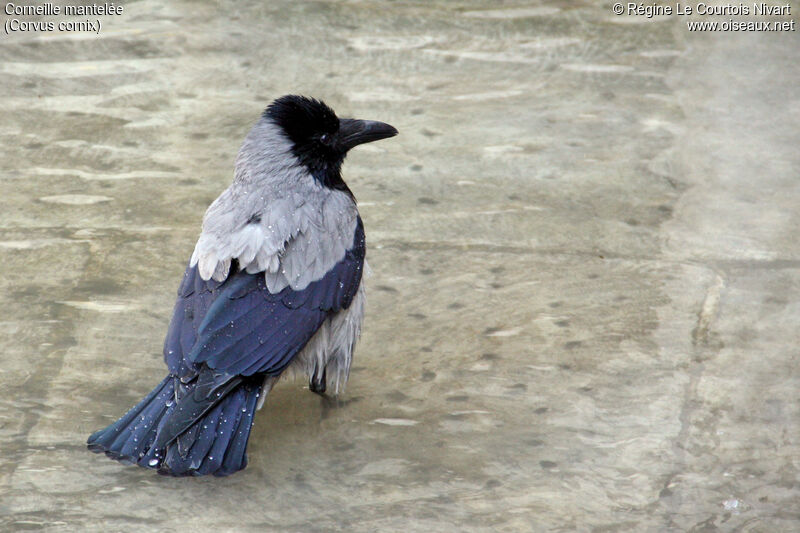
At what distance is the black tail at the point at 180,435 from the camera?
3.56m

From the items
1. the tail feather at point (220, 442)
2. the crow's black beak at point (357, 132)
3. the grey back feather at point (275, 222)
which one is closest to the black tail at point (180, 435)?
the tail feather at point (220, 442)

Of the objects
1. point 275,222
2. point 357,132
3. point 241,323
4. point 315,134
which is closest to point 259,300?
point 241,323

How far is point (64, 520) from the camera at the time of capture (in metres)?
3.48

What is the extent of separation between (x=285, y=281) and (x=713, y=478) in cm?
167

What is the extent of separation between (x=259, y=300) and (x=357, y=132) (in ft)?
3.19

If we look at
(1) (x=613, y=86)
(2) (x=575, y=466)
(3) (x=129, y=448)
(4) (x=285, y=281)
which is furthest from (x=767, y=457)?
(1) (x=613, y=86)

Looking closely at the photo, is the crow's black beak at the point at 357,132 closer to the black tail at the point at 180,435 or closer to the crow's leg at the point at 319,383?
the crow's leg at the point at 319,383

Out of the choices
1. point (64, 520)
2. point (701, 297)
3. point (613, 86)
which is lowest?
point (64, 520)

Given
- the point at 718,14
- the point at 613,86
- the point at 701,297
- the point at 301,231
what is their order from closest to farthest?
the point at 301,231, the point at 701,297, the point at 613,86, the point at 718,14

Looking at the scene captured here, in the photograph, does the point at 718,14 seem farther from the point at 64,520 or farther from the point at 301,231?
the point at 64,520

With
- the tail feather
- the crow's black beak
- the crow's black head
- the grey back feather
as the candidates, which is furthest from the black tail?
the crow's black beak

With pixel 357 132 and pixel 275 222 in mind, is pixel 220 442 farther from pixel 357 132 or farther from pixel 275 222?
pixel 357 132

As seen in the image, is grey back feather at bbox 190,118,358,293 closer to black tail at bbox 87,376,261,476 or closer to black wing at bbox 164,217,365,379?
black wing at bbox 164,217,365,379

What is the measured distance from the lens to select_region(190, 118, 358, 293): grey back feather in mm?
3926
